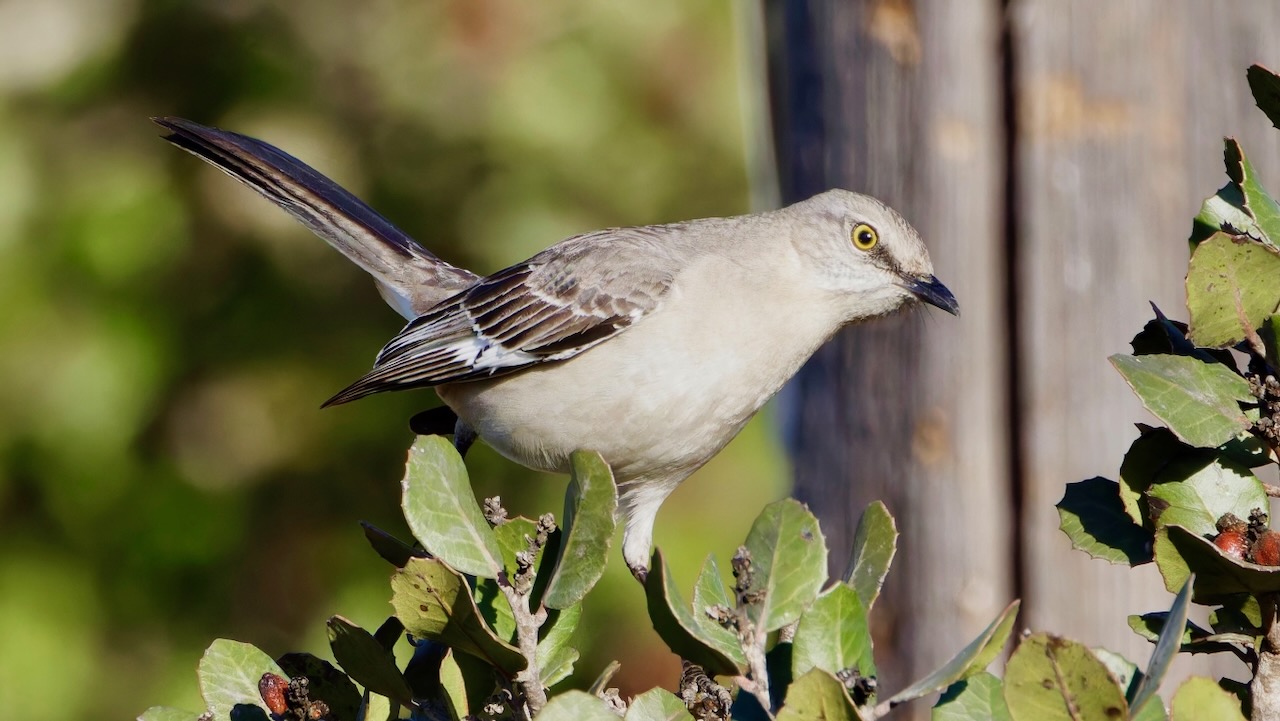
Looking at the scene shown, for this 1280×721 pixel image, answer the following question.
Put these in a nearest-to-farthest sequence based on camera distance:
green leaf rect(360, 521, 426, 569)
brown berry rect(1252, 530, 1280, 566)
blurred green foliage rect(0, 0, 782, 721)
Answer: brown berry rect(1252, 530, 1280, 566)
green leaf rect(360, 521, 426, 569)
blurred green foliage rect(0, 0, 782, 721)

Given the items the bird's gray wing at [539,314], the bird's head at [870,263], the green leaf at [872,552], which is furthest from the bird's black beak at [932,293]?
the green leaf at [872,552]

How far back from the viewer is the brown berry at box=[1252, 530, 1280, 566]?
1.63 m

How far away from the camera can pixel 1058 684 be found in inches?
55.8

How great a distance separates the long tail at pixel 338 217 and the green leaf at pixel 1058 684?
3305 millimetres

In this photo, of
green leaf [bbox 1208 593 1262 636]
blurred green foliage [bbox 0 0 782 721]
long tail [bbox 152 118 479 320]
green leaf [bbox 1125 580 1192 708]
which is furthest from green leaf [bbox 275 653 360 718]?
blurred green foliage [bbox 0 0 782 721]

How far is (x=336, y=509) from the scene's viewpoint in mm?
5555

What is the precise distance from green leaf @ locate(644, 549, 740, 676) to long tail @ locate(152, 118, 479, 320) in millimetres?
2970

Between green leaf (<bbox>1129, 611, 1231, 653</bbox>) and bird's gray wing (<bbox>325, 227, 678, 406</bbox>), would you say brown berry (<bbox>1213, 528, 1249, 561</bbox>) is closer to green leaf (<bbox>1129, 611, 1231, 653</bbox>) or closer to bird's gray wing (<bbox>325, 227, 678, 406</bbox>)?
green leaf (<bbox>1129, 611, 1231, 653</bbox>)

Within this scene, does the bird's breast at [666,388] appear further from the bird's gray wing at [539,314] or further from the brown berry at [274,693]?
the brown berry at [274,693]

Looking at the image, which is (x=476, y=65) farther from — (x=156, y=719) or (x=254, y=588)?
(x=156, y=719)

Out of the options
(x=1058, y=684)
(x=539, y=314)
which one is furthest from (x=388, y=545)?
(x=539, y=314)

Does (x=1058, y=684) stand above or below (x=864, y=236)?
below

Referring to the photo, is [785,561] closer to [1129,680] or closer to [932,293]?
[1129,680]

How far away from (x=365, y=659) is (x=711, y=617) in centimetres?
48
